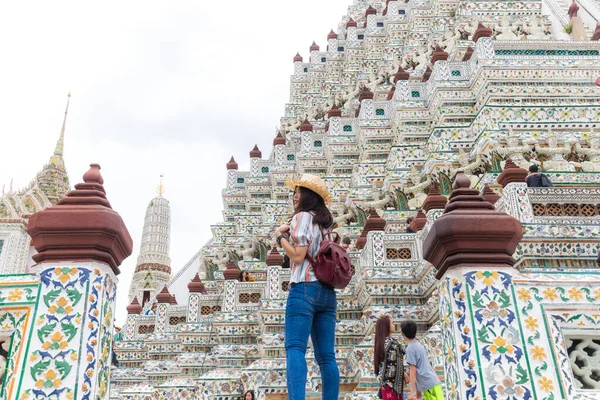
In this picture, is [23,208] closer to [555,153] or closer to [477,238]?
[555,153]

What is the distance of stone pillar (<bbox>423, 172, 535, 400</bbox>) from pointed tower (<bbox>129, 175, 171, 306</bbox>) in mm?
30269

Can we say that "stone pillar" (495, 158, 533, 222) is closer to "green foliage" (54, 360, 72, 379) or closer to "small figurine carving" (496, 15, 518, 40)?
"green foliage" (54, 360, 72, 379)

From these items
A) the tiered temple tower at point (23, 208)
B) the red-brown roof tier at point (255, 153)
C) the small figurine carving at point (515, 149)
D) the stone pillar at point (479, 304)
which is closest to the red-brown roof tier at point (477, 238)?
the stone pillar at point (479, 304)

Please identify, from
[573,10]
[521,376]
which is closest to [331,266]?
[521,376]

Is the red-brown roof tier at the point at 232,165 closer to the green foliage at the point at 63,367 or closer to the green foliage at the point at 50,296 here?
the green foliage at the point at 50,296

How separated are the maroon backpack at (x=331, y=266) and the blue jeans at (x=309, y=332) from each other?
2.8 inches

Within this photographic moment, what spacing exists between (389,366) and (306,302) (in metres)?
1.36

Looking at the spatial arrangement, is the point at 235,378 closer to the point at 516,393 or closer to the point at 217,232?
the point at 516,393

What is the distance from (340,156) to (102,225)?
13495 millimetres

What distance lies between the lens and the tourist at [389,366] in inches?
169

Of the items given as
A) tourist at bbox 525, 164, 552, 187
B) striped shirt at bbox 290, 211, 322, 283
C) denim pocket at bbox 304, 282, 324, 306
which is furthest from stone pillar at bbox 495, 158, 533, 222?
denim pocket at bbox 304, 282, 324, 306

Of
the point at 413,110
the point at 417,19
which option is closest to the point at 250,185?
the point at 413,110

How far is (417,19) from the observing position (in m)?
22.6

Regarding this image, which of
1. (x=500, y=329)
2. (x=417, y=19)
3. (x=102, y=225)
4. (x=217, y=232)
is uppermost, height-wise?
(x=417, y=19)
